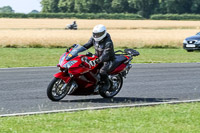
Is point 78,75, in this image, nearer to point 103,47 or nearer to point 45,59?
point 103,47

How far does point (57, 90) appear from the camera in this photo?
9688mm

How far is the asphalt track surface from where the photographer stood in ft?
30.9

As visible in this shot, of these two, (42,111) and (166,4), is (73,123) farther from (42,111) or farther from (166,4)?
(166,4)

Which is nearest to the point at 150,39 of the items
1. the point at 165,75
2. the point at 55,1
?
the point at 165,75

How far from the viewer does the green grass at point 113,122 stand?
6.89m

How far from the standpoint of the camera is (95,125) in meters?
7.21

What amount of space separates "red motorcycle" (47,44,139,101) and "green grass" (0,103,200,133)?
1.32m

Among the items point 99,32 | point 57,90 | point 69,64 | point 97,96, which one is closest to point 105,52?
point 99,32

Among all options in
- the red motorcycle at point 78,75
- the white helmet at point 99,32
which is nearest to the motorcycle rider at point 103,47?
the white helmet at point 99,32

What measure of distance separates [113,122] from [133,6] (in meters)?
128

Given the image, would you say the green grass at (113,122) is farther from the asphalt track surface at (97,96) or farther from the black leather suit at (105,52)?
the black leather suit at (105,52)

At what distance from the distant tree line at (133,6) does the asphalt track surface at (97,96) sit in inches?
4484

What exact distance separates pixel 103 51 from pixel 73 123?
9.47 feet

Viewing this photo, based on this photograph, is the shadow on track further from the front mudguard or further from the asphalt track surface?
the front mudguard
